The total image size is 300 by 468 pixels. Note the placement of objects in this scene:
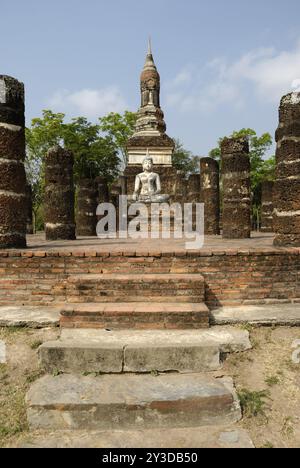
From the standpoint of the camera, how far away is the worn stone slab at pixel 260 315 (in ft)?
14.2

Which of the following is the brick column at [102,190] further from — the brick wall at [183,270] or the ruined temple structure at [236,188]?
the brick wall at [183,270]

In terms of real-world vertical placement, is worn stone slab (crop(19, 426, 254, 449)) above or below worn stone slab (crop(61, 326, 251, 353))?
below

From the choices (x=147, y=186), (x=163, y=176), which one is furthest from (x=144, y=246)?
(x=163, y=176)

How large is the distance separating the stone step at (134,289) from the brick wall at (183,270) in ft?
1.63

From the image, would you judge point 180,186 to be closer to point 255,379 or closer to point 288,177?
point 288,177

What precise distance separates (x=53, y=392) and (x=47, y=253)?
2.27 metres

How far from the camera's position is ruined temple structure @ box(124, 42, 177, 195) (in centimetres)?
1964

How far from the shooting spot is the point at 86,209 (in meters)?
13.9

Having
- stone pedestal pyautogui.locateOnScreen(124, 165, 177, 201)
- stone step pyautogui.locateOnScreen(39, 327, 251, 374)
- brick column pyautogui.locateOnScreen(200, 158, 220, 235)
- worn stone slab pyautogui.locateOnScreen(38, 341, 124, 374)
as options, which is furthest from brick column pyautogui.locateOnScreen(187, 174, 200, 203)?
worn stone slab pyautogui.locateOnScreen(38, 341, 124, 374)

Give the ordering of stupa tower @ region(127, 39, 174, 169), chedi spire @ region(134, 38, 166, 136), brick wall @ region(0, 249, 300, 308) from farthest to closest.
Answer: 1. chedi spire @ region(134, 38, 166, 136)
2. stupa tower @ region(127, 39, 174, 169)
3. brick wall @ region(0, 249, 300, 308)

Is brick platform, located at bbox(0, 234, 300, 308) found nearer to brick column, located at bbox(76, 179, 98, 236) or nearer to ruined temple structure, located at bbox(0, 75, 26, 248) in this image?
ruined temple structure, located at bbox(0, 75, 26, 248)

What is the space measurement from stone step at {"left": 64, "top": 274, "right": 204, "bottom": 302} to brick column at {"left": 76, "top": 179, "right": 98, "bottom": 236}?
922cm

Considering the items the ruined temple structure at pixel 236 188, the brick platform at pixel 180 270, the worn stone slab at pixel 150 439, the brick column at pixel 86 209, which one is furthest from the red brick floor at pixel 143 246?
the brick column at pixel 86 209
